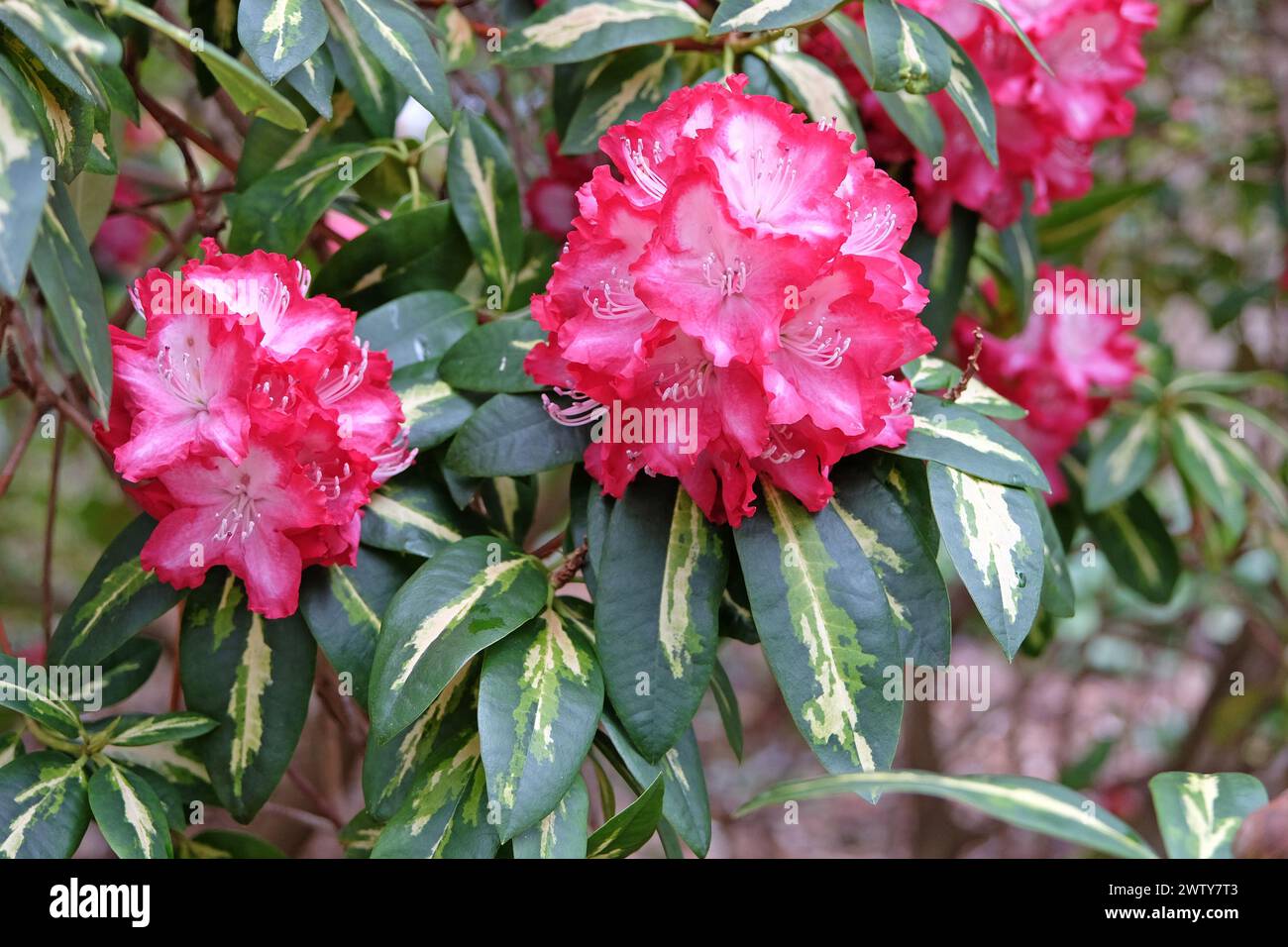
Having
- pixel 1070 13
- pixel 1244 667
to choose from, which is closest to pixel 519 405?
pixel 1070 13

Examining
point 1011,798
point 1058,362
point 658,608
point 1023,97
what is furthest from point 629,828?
point 1058,362

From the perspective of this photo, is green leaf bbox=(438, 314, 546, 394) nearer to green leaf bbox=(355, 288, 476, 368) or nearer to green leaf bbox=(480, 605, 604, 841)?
green leaf bbox=(355, 288, 476, 368)

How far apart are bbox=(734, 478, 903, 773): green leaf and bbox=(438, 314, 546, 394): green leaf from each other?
0.23 metres

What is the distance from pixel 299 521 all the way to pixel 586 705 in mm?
250

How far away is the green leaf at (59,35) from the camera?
62 centimetres

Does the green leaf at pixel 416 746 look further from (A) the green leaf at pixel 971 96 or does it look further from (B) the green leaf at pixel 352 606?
(A) the green leaf at pixel 971 96

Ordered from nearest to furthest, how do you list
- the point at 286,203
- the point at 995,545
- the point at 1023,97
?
the point at 995,545
the point at 286,203
the point at 1023,97

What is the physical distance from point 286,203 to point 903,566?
0.63 meters

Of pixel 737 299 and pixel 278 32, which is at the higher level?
pixel 278 32

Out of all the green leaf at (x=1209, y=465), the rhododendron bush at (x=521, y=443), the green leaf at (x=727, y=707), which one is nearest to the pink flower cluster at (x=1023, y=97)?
the rhododendron bush at (x=521, y=443)

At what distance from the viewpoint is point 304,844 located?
189 cm

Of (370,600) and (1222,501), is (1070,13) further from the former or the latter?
(370,600)

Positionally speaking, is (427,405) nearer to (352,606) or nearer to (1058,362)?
(352,606)

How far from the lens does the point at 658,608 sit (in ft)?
2.64
